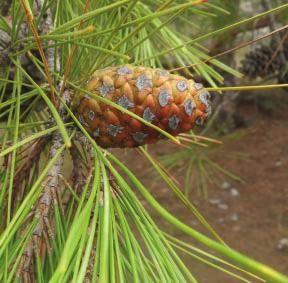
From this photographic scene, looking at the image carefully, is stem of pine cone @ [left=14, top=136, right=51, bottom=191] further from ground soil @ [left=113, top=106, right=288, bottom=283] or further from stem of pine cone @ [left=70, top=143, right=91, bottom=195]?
ground soil @ [left=113, top=106, right=288, bottom=283]

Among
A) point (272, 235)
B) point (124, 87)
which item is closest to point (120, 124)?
point (124, 87)

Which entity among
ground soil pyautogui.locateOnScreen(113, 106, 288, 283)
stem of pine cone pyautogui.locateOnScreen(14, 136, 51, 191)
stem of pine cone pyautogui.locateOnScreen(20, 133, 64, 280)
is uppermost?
stem of pine cone pyautogui.locateOnScreen(14, 136, 51, 191)

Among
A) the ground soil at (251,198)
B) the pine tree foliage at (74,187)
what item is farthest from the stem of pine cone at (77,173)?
the ground soil at (251,198)

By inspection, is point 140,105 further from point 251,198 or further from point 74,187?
point 251,198

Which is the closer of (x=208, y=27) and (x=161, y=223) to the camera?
(x=208, y=27)

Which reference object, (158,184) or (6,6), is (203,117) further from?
(158,184)

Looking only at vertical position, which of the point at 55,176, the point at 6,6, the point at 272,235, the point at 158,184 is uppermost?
the point at 6,6

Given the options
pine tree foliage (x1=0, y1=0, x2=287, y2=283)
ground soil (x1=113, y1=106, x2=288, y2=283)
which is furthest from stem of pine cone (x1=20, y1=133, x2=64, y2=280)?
ground soil (x1=113, y1=106, x2=288, y2=283)

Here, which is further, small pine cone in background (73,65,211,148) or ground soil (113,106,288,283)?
ground soil (113,106,288,283)
